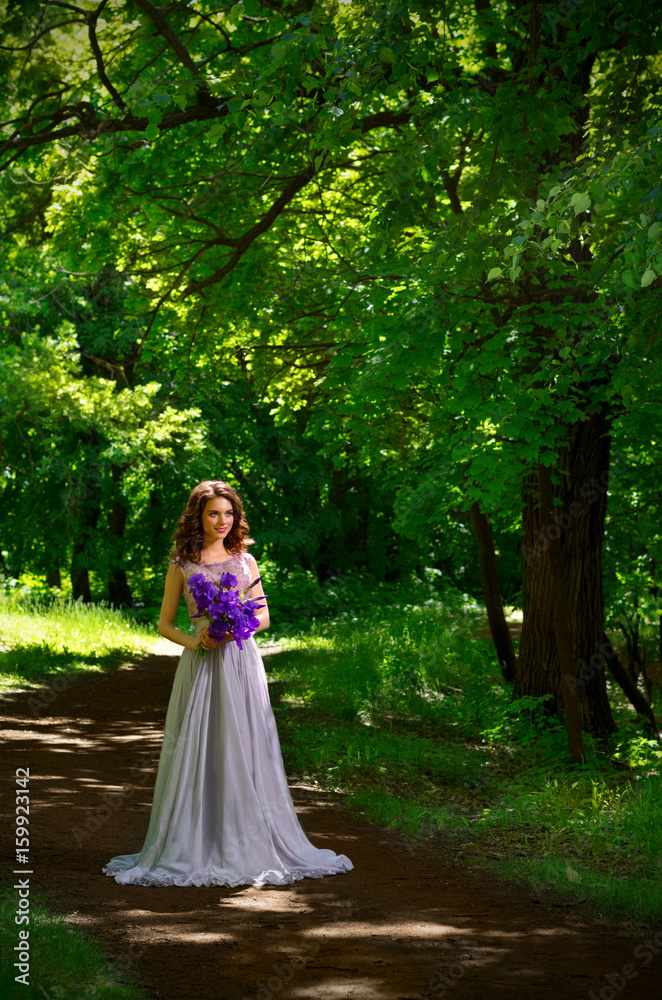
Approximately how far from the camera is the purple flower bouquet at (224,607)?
524 centimetres

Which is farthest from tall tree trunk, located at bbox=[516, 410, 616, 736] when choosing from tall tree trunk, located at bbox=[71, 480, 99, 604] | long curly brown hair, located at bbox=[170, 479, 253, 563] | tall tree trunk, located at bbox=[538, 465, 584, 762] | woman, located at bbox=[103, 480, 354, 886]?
tall tree trunk, located at bbox=[71, 480, 99, 604]

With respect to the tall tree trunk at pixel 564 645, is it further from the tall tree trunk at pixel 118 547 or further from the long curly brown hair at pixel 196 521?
the tall tree trunk at pixel 118 547

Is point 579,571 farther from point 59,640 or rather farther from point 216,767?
point 59,640

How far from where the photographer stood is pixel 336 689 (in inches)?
452

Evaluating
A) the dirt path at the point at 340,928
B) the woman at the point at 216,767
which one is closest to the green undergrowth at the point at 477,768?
the dirt path at the point at 340,928

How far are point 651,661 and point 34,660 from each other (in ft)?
41.0

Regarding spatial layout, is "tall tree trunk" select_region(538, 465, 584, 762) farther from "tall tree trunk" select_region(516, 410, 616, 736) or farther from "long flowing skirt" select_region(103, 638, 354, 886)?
"long flowing skirt" select_region(103, 638, 354, 886)

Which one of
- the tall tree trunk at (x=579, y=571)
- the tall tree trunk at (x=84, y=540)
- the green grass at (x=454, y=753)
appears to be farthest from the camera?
the tall tree trunk at (x=84, y=540)

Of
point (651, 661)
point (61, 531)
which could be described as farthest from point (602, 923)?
point (61, 531)

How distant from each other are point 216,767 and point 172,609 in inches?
40.5

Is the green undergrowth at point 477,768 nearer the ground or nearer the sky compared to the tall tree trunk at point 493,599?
nearer the ground

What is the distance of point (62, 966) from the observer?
364 cm

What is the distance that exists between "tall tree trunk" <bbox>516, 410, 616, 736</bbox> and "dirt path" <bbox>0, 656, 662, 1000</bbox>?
348 centimetres

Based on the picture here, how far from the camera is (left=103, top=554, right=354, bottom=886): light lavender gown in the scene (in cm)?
500
